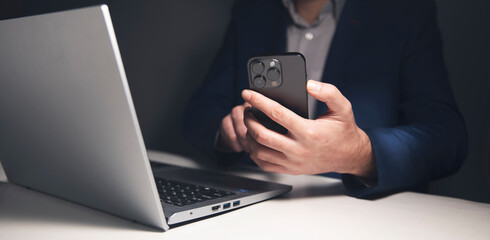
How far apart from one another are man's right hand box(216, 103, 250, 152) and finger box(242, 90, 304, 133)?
19cm

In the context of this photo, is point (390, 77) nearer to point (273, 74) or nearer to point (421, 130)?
point (421, 130)

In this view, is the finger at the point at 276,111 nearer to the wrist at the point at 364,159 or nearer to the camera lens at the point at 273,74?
the camera lens at the point at 273,74

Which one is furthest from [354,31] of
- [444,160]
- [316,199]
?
[316,199]

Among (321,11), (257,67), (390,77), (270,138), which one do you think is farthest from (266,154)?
(321,11)

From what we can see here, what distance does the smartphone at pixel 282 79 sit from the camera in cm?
55

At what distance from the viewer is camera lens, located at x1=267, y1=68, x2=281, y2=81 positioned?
563mm

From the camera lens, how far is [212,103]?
1194mm

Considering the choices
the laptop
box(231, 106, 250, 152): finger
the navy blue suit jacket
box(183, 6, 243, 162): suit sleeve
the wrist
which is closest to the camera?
the laptop

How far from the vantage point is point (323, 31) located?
1.18 meters

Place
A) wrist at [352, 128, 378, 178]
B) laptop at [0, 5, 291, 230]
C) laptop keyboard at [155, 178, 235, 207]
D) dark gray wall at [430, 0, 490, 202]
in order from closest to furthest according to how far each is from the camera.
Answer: laptop at [0, 5, 291, 230] < laptop keyboard at [155, 178, 235, 207] < wrist at [352, 128, 378, 178] < dark gray wall at [430, 0, 490, 202]

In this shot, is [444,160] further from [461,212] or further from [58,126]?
[58,126]

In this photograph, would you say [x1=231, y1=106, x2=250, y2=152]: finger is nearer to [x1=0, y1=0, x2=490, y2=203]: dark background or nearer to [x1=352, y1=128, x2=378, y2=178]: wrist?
[x1=352, y1=128, x2=378, y2=178]: wrist

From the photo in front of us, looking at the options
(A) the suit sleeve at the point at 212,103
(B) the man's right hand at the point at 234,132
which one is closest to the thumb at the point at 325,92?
(B) the man's right hand at the point at 234,132

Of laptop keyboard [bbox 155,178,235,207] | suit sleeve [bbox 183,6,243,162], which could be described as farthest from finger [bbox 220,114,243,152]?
laptop keyboard [bbox 155,178,235,207]
